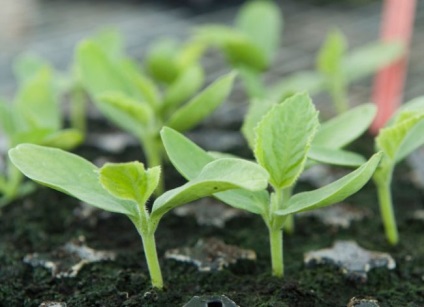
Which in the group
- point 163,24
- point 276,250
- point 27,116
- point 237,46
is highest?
point 163,24

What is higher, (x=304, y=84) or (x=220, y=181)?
(x=304, y=84)

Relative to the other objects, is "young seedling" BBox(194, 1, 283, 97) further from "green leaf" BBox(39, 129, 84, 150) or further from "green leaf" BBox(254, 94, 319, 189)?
"green leaf" BBox(254, 94, 319, 189)

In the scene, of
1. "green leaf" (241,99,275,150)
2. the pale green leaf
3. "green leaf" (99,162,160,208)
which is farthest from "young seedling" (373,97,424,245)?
the pale green leaf

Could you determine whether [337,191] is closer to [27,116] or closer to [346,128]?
[346,128]

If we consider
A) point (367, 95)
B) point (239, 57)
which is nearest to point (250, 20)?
point (239, 57)

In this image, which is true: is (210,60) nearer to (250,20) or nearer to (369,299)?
(250,20)

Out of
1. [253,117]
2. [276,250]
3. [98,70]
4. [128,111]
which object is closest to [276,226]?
[276,250]
